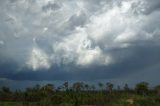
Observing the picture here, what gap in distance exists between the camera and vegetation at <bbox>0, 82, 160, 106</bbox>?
84244mm

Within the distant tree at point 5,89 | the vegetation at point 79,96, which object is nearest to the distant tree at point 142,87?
the vegetation at point 79,96

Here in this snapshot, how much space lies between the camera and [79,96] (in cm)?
9575

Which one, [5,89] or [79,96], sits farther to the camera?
[5,89]

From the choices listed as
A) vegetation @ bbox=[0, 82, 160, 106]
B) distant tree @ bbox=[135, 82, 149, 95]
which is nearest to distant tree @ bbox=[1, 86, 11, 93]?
vegetation @ bbox=[0, 82, 160, 106]

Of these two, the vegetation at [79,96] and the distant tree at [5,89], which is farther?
the distant tree at [5,89]

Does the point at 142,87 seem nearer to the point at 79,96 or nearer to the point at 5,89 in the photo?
the point at 79,96

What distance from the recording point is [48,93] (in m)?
104

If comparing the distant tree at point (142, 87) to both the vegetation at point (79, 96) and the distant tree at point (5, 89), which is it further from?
the distant tree at point (5, 89)

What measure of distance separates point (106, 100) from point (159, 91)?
61.8ft

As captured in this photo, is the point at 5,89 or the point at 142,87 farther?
the point at 5,89

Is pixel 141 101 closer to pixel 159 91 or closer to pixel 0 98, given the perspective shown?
pixel 159 91

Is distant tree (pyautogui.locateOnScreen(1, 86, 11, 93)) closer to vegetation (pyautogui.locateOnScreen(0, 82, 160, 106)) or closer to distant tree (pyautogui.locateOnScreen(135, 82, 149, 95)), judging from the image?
vegetation (pyautogui.locateOnScreen(0, 82, 160, 106))

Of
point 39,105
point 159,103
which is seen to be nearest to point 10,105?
point 39,105

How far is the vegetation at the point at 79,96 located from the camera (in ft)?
276
